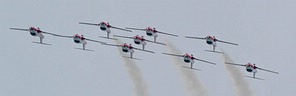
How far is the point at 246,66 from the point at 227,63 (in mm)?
4182

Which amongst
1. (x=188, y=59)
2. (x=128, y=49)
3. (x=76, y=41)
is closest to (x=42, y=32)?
(x=76, y=41)

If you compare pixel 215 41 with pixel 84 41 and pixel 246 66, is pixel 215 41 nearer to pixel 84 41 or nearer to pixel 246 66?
pixel 246 66

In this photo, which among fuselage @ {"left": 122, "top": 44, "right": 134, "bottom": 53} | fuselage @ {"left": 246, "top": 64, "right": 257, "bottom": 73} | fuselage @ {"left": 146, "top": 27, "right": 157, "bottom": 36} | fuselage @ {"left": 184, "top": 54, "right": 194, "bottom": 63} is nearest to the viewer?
fuselage @ {"left": 122, "top": 44, "right": 134, "bottom": 53}

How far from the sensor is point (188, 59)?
188750 millimetres

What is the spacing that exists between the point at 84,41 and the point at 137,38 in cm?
1157

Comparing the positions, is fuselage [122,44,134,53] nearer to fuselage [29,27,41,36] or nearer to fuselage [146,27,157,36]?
fuselage [146,27,157,36]

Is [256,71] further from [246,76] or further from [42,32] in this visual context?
[42,32]

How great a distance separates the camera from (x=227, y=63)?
19162cm

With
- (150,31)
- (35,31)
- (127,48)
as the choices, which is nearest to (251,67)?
(150,31)

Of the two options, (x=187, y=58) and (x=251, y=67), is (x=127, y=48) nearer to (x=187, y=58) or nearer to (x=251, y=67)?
(x=187, y=58)

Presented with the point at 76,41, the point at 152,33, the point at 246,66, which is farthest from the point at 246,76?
the point at 76,41

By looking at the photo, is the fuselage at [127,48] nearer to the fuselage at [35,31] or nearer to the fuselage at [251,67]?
the fuselage at [35,31]

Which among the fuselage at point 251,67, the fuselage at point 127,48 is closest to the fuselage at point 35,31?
the fuselage at point 127,48

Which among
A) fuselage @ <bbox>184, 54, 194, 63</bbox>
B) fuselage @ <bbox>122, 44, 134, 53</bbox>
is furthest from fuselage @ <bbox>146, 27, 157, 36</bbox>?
fuselage @ <bbox>184, 54, 194, 63</bbox>
